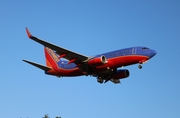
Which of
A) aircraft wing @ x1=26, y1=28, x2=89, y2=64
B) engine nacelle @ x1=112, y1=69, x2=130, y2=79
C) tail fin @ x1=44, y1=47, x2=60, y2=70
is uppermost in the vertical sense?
tail fin @ x1=44, y1=47, x2=60, y2=70

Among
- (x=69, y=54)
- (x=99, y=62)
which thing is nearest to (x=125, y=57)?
(x=99, y=62)

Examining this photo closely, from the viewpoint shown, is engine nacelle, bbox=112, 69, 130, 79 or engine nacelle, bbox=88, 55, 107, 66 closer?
engine nacelle, bbox=88, 55, 107, 66

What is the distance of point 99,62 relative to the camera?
58125mm

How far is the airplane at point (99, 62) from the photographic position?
188 feet

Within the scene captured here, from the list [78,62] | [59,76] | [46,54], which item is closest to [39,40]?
[78,62]

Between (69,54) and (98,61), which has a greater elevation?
(69,54)

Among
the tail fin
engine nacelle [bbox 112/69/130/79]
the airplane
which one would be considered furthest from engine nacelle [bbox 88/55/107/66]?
the tail fin

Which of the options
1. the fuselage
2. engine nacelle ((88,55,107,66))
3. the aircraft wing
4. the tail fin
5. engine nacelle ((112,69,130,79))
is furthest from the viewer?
the tail fin

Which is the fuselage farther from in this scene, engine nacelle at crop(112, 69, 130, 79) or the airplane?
engine nacelle at crop(112, 69, 130, 79)

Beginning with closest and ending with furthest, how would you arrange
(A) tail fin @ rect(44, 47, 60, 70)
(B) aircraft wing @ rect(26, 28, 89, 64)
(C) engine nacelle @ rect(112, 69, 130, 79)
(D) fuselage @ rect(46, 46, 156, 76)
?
(B) aircraft wing @ rect(26, 28, 89, 64) → (D) fuselage @ rect(46, 46, 156, 76) → (C) engine nacelle @ rect(112, 69, 130, 79) → (A) tail fin @ rect(44, 47, 60, 70)

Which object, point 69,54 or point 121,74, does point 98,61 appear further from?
point 121,74

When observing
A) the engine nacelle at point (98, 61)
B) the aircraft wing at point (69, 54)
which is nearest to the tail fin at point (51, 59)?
the aircraft wing at point (69, 54)

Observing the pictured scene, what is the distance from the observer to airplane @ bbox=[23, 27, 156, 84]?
57406mm

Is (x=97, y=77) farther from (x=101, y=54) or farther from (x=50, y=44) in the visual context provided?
(x=50, y=44)
